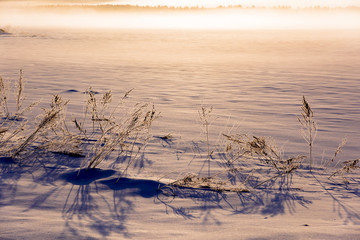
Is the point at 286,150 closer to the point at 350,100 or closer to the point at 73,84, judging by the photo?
the point at 350,100

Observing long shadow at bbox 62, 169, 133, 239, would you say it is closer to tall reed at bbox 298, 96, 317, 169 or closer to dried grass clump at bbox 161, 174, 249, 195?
dried grass clump at bbox 161, 174, 249, 195

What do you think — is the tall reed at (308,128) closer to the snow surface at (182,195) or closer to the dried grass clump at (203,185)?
the snow surface at (182,195)

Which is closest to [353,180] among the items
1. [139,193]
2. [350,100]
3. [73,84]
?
[139,193]

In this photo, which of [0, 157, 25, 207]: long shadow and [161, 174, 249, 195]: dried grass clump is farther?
[161, 174, 249, 195]: dried grass clump

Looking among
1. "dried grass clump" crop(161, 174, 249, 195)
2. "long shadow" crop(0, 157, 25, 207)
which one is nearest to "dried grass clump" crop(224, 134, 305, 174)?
"dried grass clump" crop(161, 174, 249, 195)

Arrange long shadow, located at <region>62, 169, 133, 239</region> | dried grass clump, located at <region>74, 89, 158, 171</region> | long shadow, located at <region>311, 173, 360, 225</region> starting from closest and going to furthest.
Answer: long shadow, located at <region>62, 169, 133, 239</region> → long shadow, located at <region>311, 173, 360, 225</region> → dried grass clump, located at <region>74, 89, 158, 171</region>

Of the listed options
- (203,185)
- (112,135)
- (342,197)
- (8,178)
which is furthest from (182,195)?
(8,178)

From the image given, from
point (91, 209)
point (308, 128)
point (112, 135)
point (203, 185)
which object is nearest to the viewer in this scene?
point (91, 209)

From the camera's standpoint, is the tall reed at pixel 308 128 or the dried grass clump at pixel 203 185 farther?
the tall reed at pixel 308 128

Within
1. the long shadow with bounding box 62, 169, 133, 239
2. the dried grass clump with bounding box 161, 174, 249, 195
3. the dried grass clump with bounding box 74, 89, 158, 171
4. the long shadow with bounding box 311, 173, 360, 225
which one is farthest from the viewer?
the dried grass clump with bounding box 74, 89, 158, 171

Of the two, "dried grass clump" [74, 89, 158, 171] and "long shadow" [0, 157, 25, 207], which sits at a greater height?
"dried grass clump" [74, 89, 158, 171]

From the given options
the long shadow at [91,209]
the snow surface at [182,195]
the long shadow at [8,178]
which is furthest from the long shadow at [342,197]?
the long shadow at [8,178]

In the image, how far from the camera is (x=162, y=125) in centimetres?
411

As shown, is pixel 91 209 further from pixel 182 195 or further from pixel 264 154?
pixel 264 154
